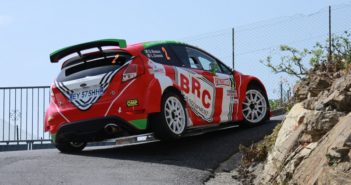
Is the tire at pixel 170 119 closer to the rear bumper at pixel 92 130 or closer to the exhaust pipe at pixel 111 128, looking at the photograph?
the rear bumper at pixel 92 130

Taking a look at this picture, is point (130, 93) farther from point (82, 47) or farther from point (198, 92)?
point (198, 92)

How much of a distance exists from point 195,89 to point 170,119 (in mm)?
931

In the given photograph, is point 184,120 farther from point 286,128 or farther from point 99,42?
point 286,128

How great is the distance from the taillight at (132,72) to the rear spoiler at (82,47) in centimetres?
32

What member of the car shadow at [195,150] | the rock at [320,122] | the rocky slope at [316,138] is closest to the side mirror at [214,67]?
the car shadow at [195,150]

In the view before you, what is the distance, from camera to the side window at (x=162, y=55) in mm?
9383

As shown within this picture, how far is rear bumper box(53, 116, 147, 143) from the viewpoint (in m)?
8.90

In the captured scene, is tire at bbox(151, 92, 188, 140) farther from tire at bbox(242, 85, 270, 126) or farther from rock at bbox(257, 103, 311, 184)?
rock at bbox(257, 103, 311, 184)

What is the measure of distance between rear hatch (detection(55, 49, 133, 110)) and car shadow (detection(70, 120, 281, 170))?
860 mm

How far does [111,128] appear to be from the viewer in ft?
29.6

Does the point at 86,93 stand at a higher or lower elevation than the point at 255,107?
higher

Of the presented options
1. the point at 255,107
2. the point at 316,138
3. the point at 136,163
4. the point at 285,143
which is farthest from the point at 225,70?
the point at 316,138

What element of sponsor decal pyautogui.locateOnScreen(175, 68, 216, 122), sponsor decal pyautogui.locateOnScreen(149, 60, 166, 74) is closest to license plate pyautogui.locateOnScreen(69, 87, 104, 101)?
sponsor decal pyautogui.locateOnScreen(149, 60, 166, 74)

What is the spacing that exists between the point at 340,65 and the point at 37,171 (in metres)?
3.90
